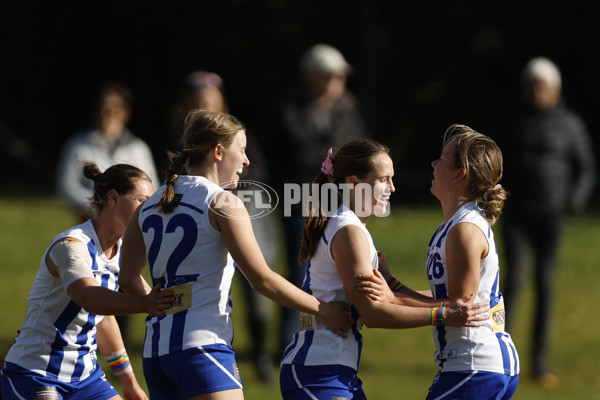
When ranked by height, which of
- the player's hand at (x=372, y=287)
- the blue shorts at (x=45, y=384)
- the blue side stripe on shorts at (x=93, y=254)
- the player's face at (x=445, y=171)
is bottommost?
the blue shorts at (x=45, y=384)

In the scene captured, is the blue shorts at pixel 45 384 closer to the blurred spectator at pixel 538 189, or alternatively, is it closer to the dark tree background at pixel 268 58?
the blurred spectator at pixel 538 189

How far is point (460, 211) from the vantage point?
→ 3.91 meters

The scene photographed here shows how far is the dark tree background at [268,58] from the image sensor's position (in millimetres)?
21812

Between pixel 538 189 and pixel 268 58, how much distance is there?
15.9 m

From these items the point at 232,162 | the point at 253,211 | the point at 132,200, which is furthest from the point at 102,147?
the point at 232,162

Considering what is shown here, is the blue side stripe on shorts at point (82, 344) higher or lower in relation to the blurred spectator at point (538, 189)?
lower

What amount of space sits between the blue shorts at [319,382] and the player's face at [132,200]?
3.28ft

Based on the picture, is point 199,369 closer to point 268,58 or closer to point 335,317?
point 335,317

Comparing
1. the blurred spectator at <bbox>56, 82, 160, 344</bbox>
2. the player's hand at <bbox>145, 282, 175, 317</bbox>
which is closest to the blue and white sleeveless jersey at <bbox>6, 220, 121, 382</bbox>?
the player's hand at <bbox>145, 282, 175, 317</bbox>

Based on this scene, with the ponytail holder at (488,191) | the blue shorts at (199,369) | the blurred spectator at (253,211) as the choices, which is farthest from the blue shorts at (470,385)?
the blurred spectator at (253,211)

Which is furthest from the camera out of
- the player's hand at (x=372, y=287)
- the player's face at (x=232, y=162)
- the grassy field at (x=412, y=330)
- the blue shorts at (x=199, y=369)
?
the grassy field at (x=412, y=330)

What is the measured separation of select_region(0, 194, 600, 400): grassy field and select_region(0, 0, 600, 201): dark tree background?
17.8ft

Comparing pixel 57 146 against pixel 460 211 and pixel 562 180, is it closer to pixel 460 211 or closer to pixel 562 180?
pixel 562 180

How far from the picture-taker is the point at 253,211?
736 cm
